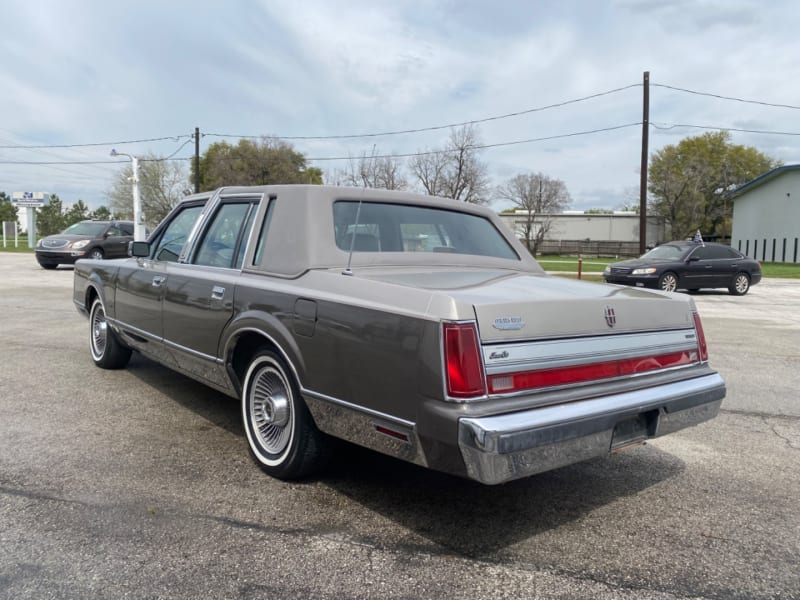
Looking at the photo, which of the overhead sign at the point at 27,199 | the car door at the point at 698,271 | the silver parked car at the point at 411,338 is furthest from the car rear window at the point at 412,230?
the overhead sign at the point at 27,199

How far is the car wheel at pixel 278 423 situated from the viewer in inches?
131

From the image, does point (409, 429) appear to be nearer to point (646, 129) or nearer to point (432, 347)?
point (432, 347)

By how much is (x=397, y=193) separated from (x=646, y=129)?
71.9ft

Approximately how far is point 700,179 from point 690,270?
44664mm

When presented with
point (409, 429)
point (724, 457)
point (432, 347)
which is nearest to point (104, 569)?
point (409, 429)

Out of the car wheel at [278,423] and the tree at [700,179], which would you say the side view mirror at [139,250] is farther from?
the tree at [700,179]

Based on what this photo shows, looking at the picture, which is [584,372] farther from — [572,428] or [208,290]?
[208,290]

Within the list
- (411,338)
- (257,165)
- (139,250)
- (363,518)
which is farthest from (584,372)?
(257,165)

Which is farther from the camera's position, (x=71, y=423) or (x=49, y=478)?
(x=71, y=423)

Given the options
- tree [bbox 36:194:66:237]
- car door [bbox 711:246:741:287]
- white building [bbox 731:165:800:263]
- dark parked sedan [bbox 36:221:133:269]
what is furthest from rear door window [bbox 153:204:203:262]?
tree [bbox 36:194:66:237]

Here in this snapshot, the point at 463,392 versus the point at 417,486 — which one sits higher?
the point at 463,392

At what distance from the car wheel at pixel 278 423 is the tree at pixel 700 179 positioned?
56.7 m

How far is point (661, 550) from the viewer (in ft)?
9.30

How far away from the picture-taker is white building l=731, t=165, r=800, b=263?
39156 millimetres
